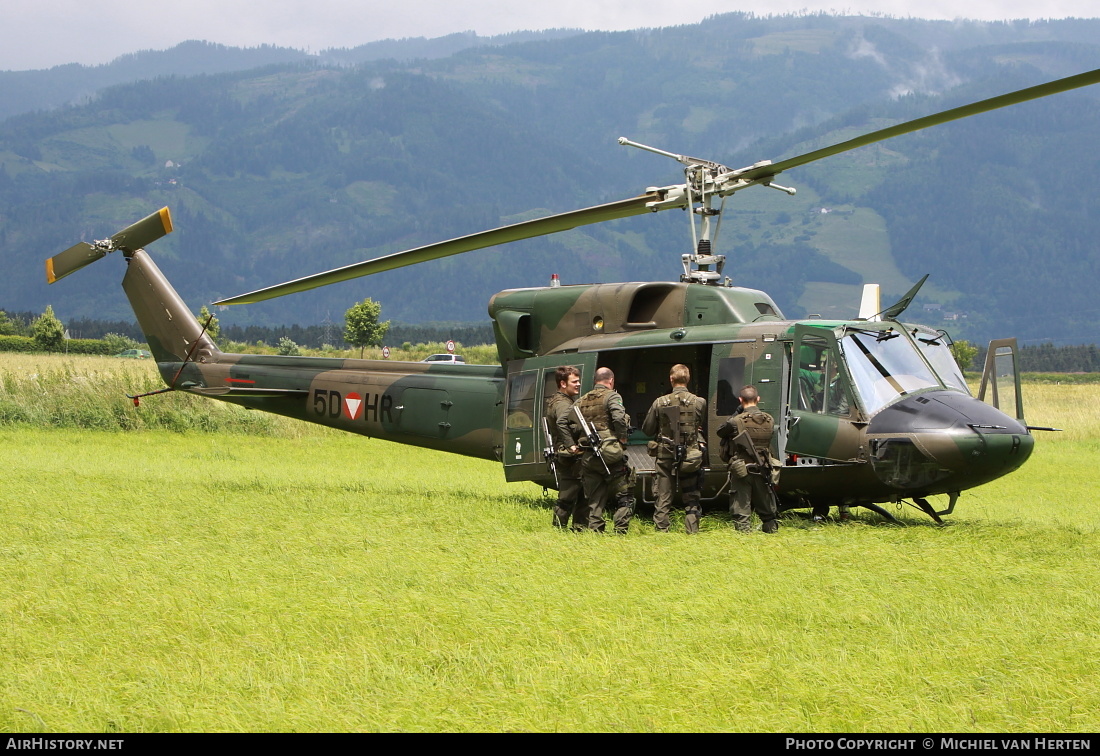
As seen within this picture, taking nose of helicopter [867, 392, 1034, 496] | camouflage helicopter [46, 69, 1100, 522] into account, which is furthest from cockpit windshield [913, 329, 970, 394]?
nose of helicopter [867, 392, 1034, 496]

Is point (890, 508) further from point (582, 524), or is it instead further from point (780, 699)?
point (780, 699)

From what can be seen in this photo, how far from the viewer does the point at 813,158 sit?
8.11 m

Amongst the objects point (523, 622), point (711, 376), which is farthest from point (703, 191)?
point (523, 622)

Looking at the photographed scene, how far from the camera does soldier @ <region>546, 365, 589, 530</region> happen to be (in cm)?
936

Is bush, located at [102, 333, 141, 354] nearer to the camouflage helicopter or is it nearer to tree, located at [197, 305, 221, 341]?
tree, located at [197, 305, 221, 341]

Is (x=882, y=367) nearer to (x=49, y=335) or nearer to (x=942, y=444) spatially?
(x=942, y=444)

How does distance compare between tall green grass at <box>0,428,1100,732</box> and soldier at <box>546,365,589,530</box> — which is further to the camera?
soldier at <box>546,365,589,530</box>

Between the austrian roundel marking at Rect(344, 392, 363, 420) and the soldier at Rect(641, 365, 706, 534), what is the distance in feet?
14.7

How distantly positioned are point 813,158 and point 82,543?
21.1ft

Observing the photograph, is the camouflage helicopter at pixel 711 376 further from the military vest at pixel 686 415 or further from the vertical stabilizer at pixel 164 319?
the vertical stabilizer at pixel 164 319

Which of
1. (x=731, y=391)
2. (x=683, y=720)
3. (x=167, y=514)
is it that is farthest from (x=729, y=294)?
(x=683, y=720)

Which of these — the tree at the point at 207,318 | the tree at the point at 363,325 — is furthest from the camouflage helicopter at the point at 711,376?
the tree at the point at 363,325

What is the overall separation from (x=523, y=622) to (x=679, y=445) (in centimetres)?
374

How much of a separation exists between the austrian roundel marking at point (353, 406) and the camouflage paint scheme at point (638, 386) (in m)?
0.02
